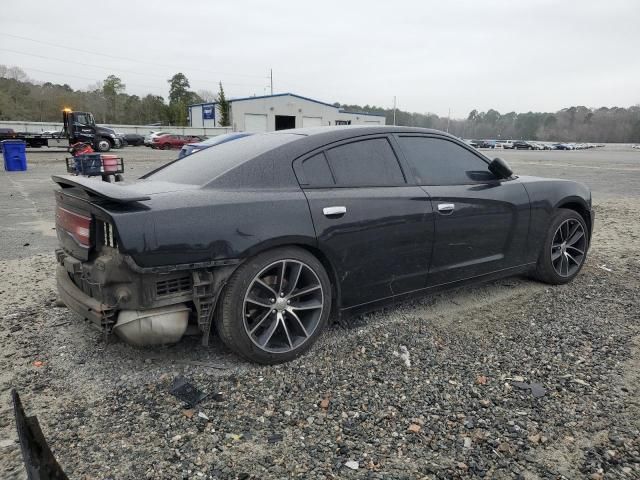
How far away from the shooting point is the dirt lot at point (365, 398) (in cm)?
218

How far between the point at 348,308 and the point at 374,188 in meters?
0.86

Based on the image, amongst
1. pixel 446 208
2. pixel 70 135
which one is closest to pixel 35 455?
pixel 446 208

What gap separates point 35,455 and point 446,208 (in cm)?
291

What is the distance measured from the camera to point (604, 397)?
8.87 ft

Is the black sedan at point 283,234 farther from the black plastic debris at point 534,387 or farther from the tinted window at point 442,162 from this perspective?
the black plastic debris at point 534,387

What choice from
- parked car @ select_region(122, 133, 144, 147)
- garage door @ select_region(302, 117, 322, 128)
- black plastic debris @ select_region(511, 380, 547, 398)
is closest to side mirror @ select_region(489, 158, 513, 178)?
black plastic debris @ select_region(511, 380, 547, 398)

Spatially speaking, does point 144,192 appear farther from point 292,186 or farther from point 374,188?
point 374,188

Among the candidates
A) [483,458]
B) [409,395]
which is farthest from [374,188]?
[483,458]

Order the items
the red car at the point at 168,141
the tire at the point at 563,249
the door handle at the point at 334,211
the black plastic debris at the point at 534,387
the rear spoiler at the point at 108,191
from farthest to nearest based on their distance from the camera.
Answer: the red car at the point at 168,141 → the tire at the point at 563,249 → the door handle at the point at 334,211 → the black plastic debris at the point at 534,387 → the rear spoiler at the point at 108,191

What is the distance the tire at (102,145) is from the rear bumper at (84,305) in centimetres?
2719

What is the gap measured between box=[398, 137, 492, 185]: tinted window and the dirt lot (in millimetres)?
1083

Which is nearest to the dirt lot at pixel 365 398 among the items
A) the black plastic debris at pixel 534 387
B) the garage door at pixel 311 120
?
the black plastic debris at pixel 534 387

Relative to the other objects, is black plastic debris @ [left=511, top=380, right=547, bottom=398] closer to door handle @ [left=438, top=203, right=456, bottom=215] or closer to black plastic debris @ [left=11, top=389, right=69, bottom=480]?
door handle @ [left=438, top=203, right=456, bottom=215]

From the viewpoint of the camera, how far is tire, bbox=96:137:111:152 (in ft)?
90.3
